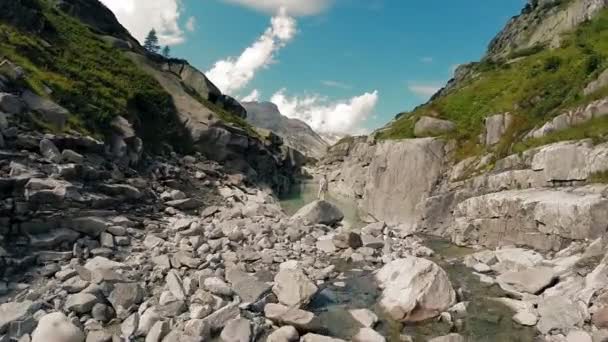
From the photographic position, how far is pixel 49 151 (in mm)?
22016

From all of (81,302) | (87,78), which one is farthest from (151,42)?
(81,302)

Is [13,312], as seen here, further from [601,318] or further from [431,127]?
[431,127]

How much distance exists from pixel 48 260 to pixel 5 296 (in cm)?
291

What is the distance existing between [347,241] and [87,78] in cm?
3186

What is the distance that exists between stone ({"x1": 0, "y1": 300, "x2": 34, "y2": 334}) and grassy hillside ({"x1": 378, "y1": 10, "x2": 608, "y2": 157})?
29319mm

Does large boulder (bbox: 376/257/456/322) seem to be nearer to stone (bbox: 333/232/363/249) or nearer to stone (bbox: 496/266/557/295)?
stone (bbox: 496/266/557/295)

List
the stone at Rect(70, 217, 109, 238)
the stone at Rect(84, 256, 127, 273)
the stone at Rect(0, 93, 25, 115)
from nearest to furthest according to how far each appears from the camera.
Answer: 1. the stone at Rect(84, 256, 127, 273)
2. the stone at Rect(70, 217, 109, 238)
3. the stone at Rect(0, 93, 25, 115)

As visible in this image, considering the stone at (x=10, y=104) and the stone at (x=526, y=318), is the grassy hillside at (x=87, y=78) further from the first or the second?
the stone at (x=526, y=318)

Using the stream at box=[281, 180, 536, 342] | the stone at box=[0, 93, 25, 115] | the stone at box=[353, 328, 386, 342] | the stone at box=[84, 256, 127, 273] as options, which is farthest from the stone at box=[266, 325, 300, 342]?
the stone at box=[0, 93, 25, 115]

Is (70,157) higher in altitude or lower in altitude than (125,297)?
higher

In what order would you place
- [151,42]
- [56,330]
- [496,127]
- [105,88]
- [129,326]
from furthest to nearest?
[151,42]
[105,88]
[496,127]
[129,326]
[56,330]

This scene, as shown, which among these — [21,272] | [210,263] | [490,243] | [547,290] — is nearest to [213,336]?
[210,263]

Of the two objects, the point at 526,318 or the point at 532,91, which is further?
the point at 532,91

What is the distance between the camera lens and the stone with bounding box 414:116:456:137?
149ft
